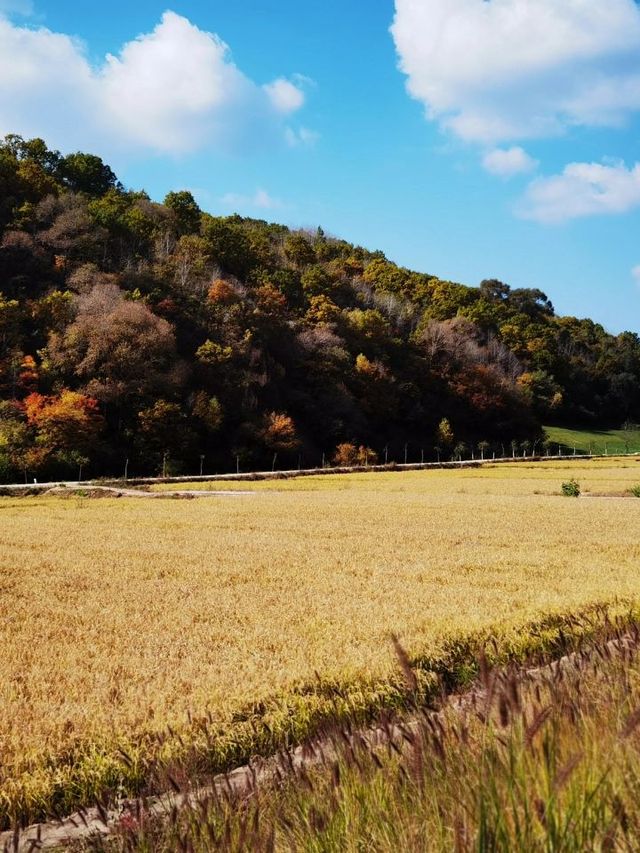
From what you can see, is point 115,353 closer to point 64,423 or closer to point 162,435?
point 162,435

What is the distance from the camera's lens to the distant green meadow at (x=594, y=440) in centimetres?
9081

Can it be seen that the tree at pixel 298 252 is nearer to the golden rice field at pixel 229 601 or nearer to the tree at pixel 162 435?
the tree at pixel 162 435

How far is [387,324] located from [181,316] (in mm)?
30559

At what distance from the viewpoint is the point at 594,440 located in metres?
97.3

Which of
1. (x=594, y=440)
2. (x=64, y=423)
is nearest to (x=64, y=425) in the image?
(x=64, y=423)

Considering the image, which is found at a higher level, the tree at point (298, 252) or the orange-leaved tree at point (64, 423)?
the tree at point (298, 252)

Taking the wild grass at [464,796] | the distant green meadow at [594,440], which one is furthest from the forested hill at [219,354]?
the wild grass at [464,796]

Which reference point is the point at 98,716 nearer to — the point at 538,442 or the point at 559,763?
the point at 559,763

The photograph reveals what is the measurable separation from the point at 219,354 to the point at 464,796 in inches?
2509

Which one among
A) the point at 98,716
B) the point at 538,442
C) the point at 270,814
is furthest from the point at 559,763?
the point at 538,442

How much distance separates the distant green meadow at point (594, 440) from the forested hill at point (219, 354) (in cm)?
485

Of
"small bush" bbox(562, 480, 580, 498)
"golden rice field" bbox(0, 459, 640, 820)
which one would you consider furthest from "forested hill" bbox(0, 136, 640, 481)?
"golden rice field" bbox(0, 459, 640, 820)

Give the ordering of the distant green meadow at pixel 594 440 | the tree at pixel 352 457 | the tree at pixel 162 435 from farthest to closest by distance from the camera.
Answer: the distant green meadow at pixel 594 440
the tree at pixel 352 457
the tree at pixel 162 435

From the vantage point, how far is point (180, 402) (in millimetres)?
59594
